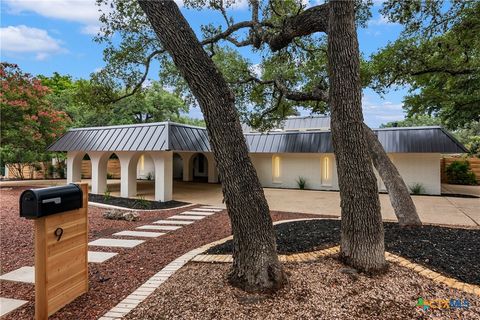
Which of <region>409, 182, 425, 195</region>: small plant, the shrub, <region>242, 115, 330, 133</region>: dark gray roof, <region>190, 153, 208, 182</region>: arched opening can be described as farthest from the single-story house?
<region>242, 115, 330, 133</region>: dark gray roof

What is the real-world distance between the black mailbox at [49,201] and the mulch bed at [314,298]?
1291mm

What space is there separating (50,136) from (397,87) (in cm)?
1449

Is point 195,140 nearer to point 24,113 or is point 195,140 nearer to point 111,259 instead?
point 111,259

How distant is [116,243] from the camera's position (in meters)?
5.45

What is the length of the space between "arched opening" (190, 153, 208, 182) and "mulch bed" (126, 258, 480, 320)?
55.6 feet

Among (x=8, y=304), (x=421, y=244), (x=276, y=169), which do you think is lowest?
(x=8, y=304)

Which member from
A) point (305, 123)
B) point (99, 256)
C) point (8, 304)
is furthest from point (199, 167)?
point (8, 304)

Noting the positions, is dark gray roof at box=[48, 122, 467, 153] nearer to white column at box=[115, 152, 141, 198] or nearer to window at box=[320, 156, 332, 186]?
white column at box=[115, 152, 141, 198]

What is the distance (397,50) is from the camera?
771 centimetres

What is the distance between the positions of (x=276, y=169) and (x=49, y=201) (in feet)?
45.7

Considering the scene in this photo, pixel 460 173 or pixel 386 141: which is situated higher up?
pixel 386 141

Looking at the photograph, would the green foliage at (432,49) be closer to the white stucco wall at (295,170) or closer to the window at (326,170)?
the window at (326,170)

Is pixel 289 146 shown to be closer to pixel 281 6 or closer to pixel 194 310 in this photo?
pixel 281 6

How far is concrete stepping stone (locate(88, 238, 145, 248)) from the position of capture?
5.32 m
